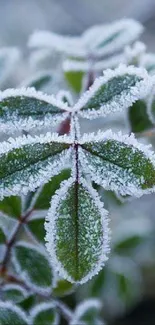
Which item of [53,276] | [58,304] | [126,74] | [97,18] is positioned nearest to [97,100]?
[126,74]

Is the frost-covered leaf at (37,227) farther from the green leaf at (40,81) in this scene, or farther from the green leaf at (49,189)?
the green leaf at (40,81)

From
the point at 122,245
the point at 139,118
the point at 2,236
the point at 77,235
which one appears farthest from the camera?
the point at 122,245

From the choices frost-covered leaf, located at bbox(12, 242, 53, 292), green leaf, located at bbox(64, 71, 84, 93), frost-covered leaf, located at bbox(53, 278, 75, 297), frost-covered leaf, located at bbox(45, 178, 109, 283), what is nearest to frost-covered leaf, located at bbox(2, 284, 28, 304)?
frost-covered leaf, located at bbox(12, 242, 53, 292)

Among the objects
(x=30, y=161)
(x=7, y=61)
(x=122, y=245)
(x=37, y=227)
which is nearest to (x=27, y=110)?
(x=30, y=161)

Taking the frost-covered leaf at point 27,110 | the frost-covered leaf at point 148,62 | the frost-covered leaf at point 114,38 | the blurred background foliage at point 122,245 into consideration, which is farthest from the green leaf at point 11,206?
the frost-covered leaf at point 114,38

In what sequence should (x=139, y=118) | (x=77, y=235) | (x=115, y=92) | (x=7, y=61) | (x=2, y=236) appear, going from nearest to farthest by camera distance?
(x=77, y=235), (x=115, y=92), (x=2, y=236), (x=139, y=118), (x=7, y=61)

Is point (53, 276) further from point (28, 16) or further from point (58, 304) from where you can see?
point (28, 16)

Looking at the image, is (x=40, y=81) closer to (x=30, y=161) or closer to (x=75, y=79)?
(x=75, y=79)
